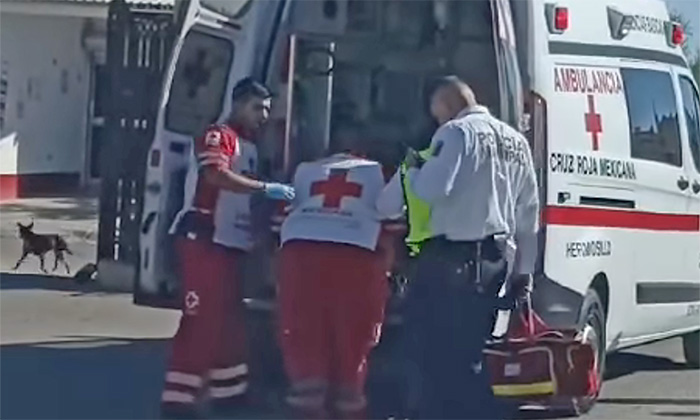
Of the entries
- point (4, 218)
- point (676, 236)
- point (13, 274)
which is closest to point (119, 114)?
point (13, 274)

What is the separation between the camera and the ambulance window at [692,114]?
10594mm

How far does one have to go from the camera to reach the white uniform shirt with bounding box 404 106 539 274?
307 inches

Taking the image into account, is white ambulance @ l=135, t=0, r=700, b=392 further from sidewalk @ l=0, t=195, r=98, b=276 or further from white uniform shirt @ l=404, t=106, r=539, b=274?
sidewalk @ l=0, t=195, r=98, b=276

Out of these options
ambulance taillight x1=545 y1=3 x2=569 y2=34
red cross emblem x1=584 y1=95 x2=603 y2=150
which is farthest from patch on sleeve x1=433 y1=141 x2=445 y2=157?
red cross emblem x1=584 y1=95 x2=603 y2=150

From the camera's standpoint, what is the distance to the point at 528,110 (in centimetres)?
851

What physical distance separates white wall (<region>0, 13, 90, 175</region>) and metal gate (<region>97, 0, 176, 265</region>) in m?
10.8

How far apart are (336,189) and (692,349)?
429 centimetres

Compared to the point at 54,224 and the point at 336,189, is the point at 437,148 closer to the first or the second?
the point at 336,189

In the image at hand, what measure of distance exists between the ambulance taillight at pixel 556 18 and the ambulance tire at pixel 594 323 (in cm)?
136

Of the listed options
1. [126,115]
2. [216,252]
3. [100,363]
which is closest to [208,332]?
[216,252]

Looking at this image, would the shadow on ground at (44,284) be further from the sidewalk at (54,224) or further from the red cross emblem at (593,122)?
the red cross emblem at (593,122)

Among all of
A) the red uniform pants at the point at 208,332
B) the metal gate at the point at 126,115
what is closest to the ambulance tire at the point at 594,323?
the red uniform pants at the point at 208,332

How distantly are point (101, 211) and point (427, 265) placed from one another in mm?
5600

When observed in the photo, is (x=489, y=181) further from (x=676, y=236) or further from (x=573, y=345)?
(x=676, y=236)
